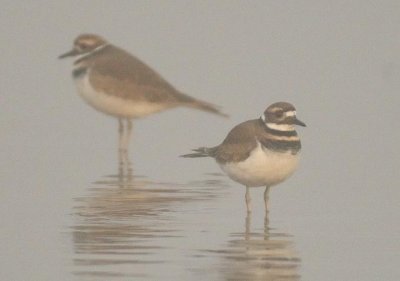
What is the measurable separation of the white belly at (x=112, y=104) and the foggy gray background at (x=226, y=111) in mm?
407

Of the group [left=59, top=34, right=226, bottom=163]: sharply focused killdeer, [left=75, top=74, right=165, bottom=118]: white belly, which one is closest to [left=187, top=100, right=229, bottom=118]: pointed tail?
[left=59, top=34, right=226, bottom=163]: sharply focused killdeer

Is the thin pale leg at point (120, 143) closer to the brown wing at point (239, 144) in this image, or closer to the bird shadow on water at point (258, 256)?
the brown wing at point (239, 144)

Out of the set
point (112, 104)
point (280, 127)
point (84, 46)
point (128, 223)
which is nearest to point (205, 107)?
point (112, 104)

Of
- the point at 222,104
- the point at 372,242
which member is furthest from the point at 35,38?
the point at 372,242

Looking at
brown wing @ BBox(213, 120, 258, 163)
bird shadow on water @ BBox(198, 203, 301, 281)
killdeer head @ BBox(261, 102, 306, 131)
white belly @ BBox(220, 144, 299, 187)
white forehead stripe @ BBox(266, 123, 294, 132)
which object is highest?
killdeer head @ BBox(261, 102, 306, 131)

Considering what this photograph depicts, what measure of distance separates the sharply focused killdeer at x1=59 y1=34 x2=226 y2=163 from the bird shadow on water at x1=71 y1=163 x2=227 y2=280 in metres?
2.23

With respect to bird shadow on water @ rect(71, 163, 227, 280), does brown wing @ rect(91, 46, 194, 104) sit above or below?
above

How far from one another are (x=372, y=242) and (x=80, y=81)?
7.02 meters

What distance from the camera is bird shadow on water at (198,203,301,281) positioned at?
9922mm

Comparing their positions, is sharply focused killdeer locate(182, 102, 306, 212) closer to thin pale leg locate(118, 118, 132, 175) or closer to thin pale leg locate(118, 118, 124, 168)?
thin pale leg locate(118, 118, 132, 175)

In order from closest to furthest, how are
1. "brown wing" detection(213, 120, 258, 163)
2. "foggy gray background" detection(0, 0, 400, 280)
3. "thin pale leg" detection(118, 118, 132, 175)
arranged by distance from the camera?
"foggy gray background" detection(0, 0, 400, 280) → "brown wing" detection(213, 120, 258, 163) → "thin pale leg" detection(118, 118, 132, 175)

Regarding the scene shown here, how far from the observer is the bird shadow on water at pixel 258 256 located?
992 cm

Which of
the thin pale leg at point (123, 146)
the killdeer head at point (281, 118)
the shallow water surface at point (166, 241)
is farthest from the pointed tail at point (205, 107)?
the killdeer head at point (281, 118)

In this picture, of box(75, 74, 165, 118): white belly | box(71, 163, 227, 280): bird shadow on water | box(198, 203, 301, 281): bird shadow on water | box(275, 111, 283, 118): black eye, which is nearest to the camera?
box(198, 203, 301, 281): bird shadow on water
